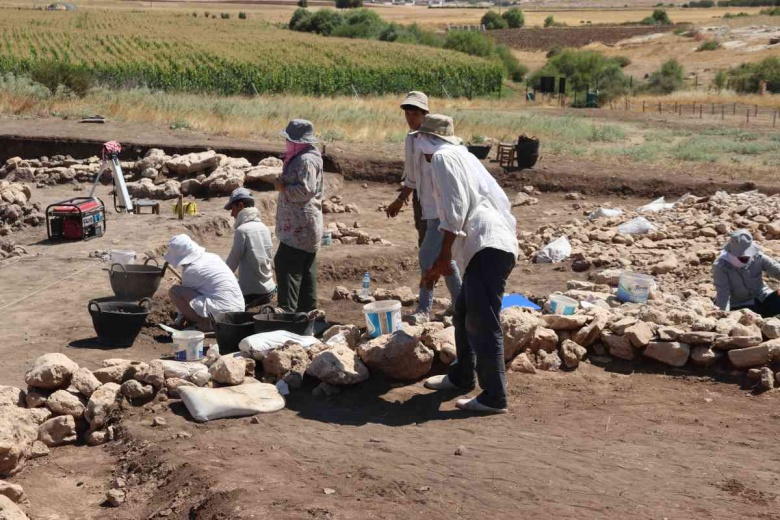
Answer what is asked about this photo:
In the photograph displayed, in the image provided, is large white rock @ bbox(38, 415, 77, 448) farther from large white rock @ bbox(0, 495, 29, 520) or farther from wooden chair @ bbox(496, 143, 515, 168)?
wooden chair @ bbox(496, 143, 515, 168)

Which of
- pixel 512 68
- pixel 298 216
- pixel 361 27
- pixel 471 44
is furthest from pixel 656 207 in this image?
pixel 361 27

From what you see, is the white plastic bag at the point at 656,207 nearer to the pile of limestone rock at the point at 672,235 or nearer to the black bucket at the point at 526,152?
the pile of limestone rock at the point at 672,235

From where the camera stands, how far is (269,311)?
779cm

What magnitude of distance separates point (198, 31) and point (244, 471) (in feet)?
215

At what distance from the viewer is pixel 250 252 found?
8617 mm

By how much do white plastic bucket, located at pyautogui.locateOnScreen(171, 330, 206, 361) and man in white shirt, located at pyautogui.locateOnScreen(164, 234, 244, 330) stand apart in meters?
0.66

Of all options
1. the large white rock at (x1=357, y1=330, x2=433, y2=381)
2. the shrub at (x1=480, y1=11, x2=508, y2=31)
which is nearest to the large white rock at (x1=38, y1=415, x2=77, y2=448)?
the large white rock at (x1=357, y1=330, x2=433, y2=381)

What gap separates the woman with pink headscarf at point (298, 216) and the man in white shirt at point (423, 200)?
77cm

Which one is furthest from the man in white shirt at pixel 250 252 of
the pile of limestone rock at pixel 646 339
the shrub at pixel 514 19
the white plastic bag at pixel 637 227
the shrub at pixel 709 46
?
the shrub at pixel 514 19

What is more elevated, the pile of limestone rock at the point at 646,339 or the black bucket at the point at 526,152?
the pile of limestone rock at the point at 646,339

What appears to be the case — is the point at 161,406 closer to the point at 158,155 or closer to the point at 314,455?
the point at 314,455

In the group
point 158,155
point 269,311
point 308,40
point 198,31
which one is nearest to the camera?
point 269,311

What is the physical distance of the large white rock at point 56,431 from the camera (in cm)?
591

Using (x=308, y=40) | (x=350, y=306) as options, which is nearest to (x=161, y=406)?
(x=350, y=306)
